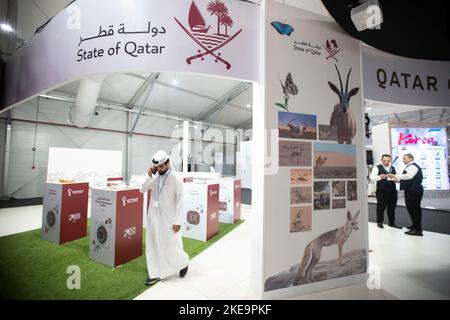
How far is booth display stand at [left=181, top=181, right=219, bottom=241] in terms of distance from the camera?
3.71m

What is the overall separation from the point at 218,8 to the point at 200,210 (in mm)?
3064

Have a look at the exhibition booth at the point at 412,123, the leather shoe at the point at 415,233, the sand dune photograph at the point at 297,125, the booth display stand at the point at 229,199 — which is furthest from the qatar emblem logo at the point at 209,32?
the leather shoe at the point at 415,233

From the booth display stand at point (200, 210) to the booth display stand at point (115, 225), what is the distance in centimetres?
110

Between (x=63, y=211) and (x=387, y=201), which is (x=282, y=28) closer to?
(x=63, y=211)

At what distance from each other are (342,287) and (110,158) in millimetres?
8680

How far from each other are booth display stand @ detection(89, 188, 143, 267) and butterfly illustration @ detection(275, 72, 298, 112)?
2232 mm

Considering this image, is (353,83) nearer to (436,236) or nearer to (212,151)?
(436,236)

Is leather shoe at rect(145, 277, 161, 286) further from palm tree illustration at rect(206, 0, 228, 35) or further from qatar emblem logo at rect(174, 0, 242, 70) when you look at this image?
palm tree illustration at rect(206, 0, 228, 35)

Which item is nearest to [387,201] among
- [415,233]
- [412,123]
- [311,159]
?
[415,233]

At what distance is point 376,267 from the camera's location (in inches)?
106

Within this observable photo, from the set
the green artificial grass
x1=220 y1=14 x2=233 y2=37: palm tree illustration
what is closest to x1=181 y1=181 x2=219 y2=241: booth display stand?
the green artificial grass

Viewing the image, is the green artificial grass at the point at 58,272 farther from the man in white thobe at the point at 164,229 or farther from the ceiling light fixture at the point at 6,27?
the ceiling light fixture at the point at 6,27

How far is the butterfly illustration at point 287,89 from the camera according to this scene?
2020 millimetres
